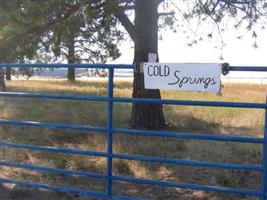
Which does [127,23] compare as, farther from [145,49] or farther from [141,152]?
[141,152]

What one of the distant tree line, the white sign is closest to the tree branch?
the distant tree line

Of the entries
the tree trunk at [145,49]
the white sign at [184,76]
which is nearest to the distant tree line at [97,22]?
the tree trunk at [145,49]

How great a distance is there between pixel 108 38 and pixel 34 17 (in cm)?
251

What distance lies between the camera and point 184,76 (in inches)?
198

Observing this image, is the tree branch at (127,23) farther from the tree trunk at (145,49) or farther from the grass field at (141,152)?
the grass field at (141,152)

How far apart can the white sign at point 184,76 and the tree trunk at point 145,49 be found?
17.0ft

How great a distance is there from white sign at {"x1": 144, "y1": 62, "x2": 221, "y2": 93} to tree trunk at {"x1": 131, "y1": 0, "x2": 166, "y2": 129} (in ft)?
17.0

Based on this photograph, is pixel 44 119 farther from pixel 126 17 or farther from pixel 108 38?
pixel 126 17

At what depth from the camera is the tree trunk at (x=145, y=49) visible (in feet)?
34.6

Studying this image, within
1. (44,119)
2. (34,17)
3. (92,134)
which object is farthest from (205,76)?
(44,119)

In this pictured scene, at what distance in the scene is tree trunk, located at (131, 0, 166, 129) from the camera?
10.6 m

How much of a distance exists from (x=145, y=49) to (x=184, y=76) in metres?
5.73

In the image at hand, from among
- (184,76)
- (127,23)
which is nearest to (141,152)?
(184,76)

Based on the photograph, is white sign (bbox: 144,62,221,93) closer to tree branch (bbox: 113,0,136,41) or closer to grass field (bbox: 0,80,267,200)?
grass field (bbox: 0,80,267,200)
